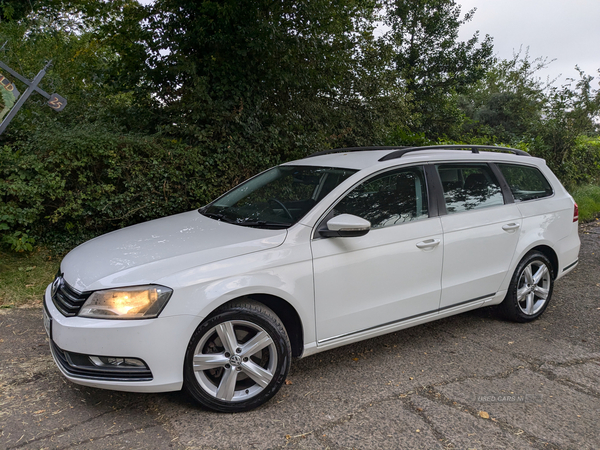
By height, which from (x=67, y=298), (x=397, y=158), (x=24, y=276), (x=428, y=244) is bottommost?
(x=24, y=276)

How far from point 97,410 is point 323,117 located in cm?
674

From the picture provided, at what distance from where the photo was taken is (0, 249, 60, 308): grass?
5.26m

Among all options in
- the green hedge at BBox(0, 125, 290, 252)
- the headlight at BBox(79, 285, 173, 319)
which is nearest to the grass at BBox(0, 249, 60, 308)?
the green hedge at BBox(0, 125, 290, 252)

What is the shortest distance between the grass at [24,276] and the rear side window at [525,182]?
16.2 ft

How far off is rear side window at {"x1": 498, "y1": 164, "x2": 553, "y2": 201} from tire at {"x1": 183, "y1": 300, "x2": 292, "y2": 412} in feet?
9.16

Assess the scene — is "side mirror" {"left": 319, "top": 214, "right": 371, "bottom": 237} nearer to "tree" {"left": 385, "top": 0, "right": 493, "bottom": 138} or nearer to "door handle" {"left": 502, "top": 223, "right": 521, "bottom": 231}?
"door handle" {"left": 502, "top": 223, "right": 521, "bottom": 231}

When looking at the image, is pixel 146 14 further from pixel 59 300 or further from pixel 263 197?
pixel 59 300

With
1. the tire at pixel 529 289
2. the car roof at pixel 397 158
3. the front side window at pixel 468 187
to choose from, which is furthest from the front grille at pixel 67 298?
the tire at pixel 529 289

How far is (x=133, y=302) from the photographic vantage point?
288cm

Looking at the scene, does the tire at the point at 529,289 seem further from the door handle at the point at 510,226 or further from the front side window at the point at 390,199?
the front side window at the point at 390,199

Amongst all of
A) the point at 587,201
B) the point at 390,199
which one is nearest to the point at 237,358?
the point at 390,199

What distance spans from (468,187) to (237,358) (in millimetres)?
2565

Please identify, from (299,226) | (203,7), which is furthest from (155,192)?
(299,226)

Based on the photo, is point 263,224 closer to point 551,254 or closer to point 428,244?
point 428,244
